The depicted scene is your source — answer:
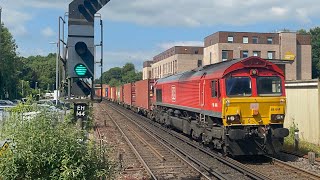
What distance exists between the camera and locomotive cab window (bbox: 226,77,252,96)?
1397 cm

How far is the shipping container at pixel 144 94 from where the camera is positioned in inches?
1316

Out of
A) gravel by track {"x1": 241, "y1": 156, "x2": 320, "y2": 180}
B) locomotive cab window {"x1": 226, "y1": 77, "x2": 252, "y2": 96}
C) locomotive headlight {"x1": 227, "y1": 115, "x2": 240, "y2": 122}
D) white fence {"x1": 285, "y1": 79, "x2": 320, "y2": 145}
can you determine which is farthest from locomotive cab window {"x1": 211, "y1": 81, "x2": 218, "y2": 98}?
white fence {"x1": 285, "y1": 79, "x2": 320, "y2": 145}

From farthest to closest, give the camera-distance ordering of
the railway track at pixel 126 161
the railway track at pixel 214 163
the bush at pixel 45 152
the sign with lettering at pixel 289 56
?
the sign with lettering at pixel 289 56, the railway track at pixel 214 163, the railway track at pixel 126 161, the bush at pixel 45 152

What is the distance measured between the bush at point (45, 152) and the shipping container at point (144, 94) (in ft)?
84.0

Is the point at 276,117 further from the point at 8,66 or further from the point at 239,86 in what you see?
the point at 8,66

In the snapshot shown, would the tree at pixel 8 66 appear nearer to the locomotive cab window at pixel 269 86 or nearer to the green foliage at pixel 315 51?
the locomotive cab window at pixel 269 86

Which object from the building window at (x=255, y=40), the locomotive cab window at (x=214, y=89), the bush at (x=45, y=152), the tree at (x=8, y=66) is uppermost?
the building window at (x=255, y=40)

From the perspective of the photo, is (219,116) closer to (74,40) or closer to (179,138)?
(179,138)

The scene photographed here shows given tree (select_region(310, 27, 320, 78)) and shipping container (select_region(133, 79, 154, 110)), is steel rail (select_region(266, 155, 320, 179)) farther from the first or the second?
tree (select_region(310, 27, 320, 78))

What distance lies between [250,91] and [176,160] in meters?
3.56

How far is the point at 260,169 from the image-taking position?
504 inches

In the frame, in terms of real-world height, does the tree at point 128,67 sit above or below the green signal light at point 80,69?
above

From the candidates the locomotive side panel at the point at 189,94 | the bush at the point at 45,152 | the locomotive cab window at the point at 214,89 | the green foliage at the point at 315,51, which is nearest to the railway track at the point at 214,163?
the locomotive side panel at the point at 189,94

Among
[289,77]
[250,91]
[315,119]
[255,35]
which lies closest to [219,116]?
[250,91]
